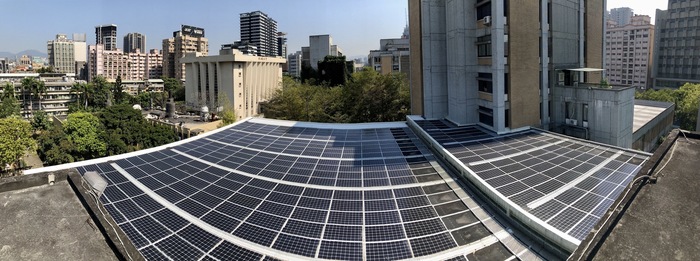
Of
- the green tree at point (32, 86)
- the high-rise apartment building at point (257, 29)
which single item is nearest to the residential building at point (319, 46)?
the high-rise apartment building at point (257, 29)

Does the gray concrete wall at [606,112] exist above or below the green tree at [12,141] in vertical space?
above

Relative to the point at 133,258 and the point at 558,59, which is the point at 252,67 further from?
the point at 133,258

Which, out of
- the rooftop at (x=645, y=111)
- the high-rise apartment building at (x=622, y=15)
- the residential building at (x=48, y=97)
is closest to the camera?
the rooftop at (x=645, y=111)

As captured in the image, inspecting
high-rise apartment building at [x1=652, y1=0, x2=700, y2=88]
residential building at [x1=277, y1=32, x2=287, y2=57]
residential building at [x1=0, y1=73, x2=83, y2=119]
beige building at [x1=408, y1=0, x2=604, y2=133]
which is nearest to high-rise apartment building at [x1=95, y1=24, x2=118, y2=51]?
residential building at [x1=277, y1=32, x2=287, y2=57]

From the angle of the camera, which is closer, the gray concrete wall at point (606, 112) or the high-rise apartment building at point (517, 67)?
the gray concrete wall at point (606, 112)

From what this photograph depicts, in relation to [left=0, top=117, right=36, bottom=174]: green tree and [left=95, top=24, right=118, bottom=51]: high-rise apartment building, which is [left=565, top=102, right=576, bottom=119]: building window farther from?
[left=95, top=24, right=118, bottom=51]: high-rise apartment building

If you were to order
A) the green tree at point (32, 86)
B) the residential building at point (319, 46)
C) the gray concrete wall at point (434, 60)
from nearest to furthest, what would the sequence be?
the gray concrete wall at point (434, 60) < the green tree at point (32, 86) < the residential building at point (319, 46)

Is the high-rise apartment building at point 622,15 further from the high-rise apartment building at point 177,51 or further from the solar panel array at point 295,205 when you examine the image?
the solar panel array at point 295,205
